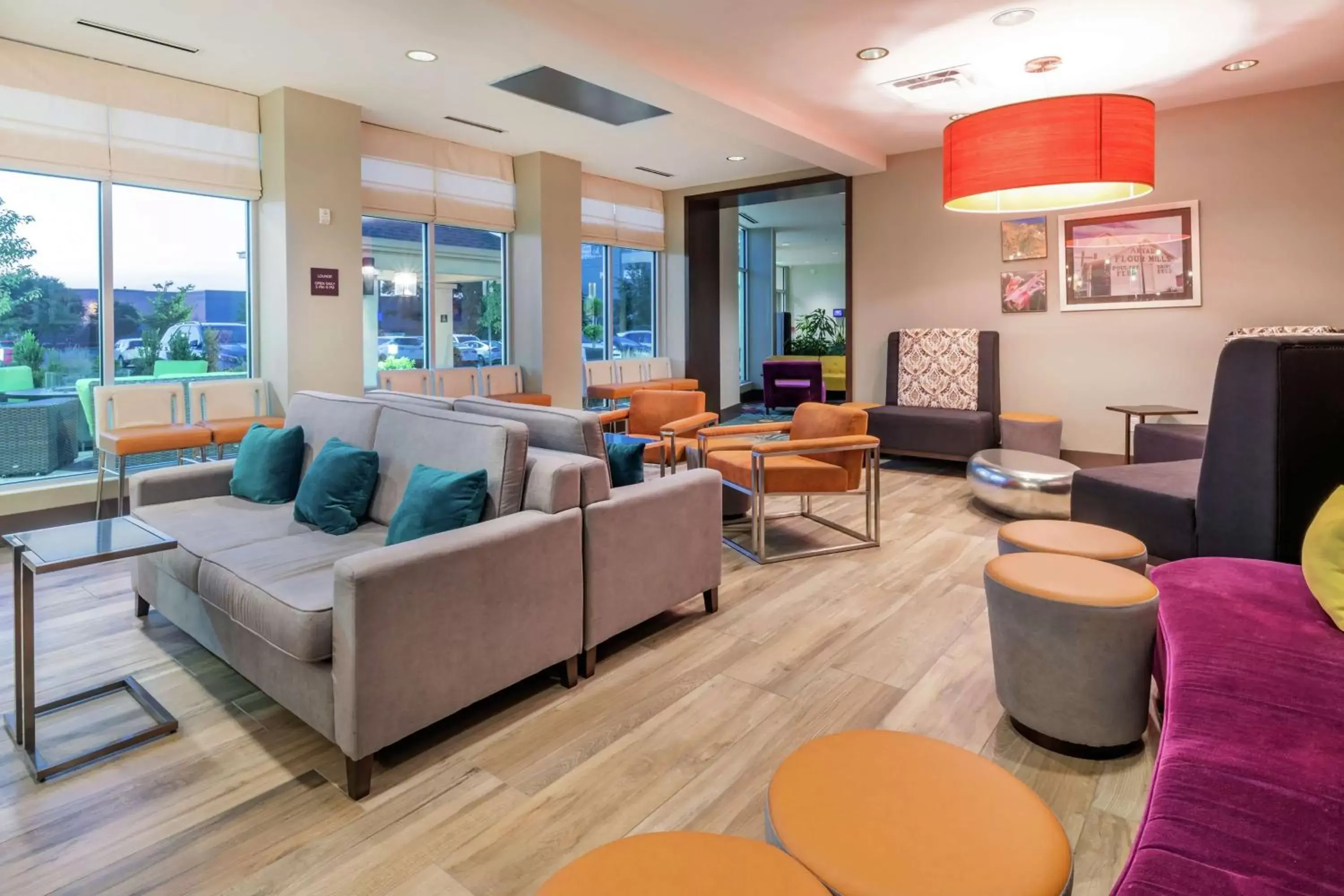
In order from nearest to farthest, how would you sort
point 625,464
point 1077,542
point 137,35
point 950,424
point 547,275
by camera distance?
point 1077,542 < point 625,464 < point 137,35 < point 950,424 < point 547,275

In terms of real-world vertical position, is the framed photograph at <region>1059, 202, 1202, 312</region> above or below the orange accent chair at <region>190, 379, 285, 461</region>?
above

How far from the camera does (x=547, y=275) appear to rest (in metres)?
7.33

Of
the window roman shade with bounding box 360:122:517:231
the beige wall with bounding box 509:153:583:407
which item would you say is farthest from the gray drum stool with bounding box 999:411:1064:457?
the window roman shade with bounding box 360:122:517:231

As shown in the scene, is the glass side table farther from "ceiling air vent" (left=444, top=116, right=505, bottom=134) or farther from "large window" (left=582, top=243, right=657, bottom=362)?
"large window" (left=582, top=243, right=657, bottom=362)

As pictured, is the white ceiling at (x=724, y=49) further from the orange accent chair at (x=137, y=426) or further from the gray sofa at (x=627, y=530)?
the gray sofa at (x=627, y=530)

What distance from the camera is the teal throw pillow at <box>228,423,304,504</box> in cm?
342

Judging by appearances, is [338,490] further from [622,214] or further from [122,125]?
[622,214]

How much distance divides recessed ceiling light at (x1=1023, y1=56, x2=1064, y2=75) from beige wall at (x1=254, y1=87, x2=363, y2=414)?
184 inches

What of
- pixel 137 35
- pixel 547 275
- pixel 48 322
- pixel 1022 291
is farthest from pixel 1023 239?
pixel 48 322

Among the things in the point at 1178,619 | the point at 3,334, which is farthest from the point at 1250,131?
the point at 3,334

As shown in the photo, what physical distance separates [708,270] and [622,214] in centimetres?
135

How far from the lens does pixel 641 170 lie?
26.5ft

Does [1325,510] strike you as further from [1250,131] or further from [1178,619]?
[1250,131]

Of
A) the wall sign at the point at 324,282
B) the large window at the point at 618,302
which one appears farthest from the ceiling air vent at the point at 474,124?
the large window at the point at 618,302
